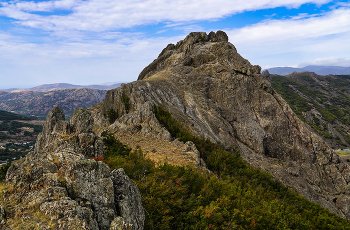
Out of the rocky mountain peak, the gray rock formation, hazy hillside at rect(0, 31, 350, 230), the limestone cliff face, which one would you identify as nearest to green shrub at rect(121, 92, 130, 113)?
the limestone cliff face

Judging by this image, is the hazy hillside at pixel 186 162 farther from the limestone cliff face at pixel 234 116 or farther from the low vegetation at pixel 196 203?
the limestone cliff face at pixel 234 116

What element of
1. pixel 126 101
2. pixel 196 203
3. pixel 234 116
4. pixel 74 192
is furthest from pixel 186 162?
pixel 234 116

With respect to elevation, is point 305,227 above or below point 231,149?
below

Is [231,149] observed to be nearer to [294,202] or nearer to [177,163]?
[294,202]

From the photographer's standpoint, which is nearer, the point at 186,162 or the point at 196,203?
the point at 196,203

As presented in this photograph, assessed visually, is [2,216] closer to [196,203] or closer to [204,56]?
[196,203]

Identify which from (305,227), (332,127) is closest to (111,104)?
(305,227)

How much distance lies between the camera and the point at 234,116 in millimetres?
40719

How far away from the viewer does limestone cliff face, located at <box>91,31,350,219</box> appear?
103 feet

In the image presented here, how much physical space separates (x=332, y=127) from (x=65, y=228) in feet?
568

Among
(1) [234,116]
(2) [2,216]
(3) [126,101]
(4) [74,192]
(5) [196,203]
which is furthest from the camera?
(1) [234,116]

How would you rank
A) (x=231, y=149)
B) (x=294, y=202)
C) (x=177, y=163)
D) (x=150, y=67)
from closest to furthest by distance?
(x=177, y=163) → (x=294, y=202) → (x=231, y=149) → (x=150, y=67)

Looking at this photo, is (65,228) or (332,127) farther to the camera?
(332,127)

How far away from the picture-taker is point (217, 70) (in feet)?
151
